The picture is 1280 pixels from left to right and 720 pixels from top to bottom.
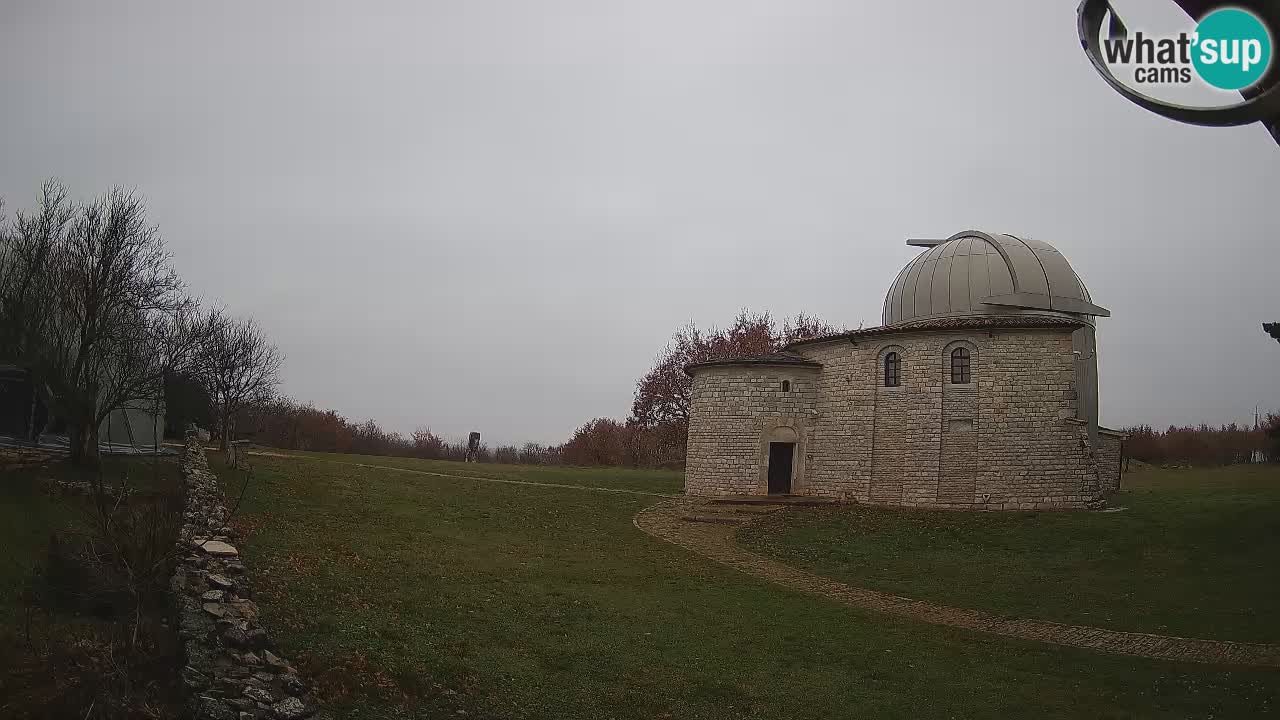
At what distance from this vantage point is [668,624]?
39.7ft

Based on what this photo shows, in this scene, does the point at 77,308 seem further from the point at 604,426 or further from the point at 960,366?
the point at 604,426

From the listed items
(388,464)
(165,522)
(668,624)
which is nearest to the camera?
(165,522)

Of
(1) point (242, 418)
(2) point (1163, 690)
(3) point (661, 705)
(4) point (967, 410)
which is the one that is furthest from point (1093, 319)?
(1) point (242, 418)

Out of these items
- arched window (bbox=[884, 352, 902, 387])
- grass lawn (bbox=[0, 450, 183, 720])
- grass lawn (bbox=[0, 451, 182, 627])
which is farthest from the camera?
arched window (bbox=[884, 352, 902, 387])

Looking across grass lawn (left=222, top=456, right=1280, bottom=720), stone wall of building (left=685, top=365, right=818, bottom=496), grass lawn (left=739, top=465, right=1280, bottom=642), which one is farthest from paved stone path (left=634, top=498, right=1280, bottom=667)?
stone wall of building (left=685, top=365, right=818, bottom=496)

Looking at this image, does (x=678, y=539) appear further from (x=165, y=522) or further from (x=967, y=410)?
(x=165, y=522)

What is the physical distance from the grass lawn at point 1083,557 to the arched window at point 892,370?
457cm

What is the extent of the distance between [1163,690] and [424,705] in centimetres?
929

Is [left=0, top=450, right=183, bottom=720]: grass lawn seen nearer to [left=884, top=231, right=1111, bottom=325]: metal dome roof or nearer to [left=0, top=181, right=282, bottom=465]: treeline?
[left=0, top=181, right=282, bottom=465]: treeline

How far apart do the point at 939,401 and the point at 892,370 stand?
1974mm

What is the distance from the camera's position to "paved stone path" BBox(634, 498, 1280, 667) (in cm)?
1148

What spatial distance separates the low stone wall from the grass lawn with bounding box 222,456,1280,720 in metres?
0.83

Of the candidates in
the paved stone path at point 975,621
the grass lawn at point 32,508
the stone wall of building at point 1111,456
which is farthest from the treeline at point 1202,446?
the grass lawn at point 32,508

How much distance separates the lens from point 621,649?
10.6m
